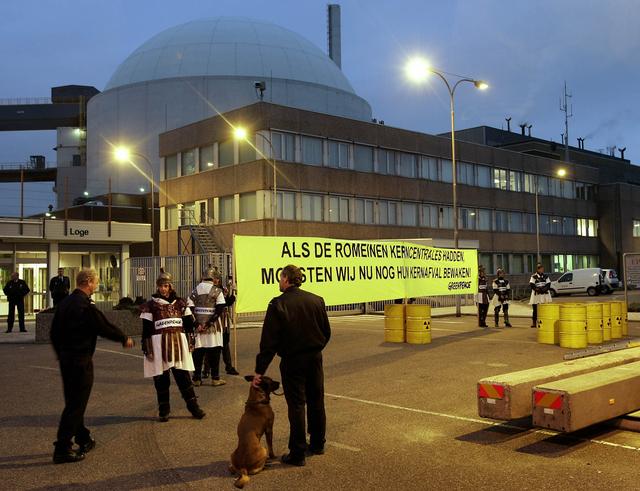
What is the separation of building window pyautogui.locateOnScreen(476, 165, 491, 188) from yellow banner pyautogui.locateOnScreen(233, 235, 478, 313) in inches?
1207

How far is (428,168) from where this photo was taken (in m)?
47.4

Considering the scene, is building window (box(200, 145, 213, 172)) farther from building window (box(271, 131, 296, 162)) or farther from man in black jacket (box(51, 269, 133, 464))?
man in black jacket (box(51, 269, 133, 464))

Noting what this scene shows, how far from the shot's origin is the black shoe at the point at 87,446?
6.73 meters

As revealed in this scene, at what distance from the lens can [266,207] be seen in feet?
122

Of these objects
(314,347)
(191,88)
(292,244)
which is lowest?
(314,347)

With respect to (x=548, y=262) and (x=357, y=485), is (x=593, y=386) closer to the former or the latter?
(x=357, y=485)

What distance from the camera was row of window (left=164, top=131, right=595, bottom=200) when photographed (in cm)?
3857

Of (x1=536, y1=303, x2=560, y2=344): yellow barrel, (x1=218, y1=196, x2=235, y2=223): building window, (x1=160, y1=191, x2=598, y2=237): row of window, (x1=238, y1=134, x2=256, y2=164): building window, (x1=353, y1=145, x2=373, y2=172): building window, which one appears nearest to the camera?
(x1=536, y1=303, x2=560, y2=344): yellow barrel

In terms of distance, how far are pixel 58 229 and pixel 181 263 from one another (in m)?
7.26

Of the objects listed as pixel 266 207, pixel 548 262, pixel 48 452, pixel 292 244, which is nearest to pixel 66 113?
pixel 266 207

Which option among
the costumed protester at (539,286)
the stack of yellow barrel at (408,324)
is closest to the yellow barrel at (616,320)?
the costumed protester at (539,286)

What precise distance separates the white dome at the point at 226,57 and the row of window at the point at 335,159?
16180mm

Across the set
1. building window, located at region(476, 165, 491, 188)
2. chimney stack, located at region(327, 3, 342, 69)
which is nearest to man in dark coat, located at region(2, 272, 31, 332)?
building window, located at region(476, 165, 491, 188)

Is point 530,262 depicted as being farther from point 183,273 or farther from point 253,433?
point 253,433
